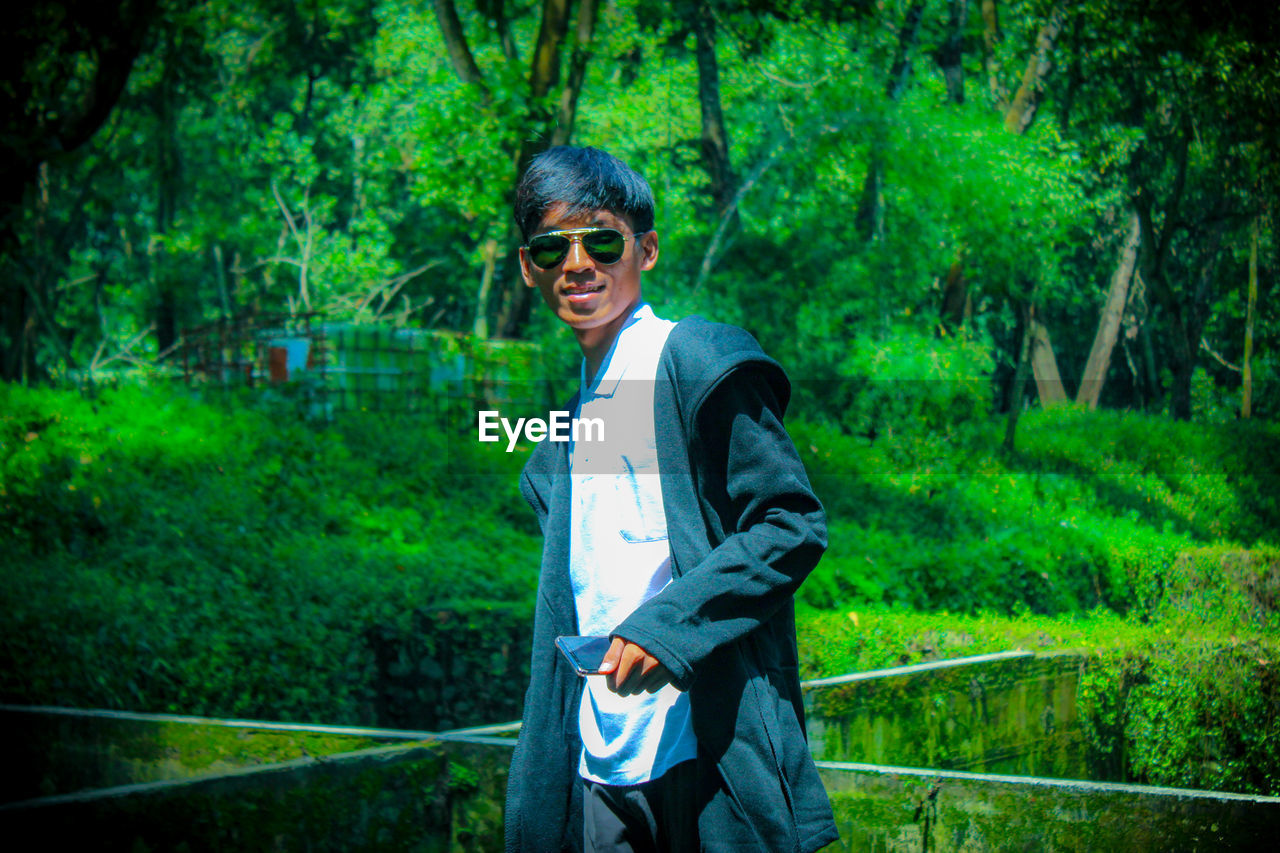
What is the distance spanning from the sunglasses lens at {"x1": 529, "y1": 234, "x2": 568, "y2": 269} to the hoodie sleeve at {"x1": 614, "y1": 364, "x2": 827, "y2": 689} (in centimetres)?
46

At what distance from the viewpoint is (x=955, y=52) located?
10320 mm

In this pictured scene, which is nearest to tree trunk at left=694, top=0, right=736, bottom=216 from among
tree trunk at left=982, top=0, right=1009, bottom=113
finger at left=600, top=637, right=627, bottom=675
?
tree trunk at left=982, top=0, right=1009, bottom=113

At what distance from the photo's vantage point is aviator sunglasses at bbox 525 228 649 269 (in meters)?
2.00

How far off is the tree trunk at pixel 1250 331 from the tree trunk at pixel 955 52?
401 centimetres

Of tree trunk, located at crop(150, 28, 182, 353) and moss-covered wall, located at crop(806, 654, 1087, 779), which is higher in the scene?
tree trunk, located at crop(150, 28, 182, 353)

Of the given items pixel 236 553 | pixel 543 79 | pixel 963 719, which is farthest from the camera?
pixel 543 79

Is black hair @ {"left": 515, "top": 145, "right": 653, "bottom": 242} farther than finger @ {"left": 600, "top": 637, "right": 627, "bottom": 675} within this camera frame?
Yes

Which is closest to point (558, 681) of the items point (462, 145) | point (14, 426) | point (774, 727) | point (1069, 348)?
point (774, 727)

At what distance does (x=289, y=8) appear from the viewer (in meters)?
14.5

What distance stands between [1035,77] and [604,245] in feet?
27.0

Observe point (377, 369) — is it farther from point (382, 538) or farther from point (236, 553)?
point (236, 553)

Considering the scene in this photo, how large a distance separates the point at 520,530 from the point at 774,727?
721 cm

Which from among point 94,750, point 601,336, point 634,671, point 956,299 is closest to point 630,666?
point 634,671

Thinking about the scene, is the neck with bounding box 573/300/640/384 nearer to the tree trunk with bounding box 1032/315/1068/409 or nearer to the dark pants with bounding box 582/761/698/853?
the dark pants with bounding box 582/761/698/853
